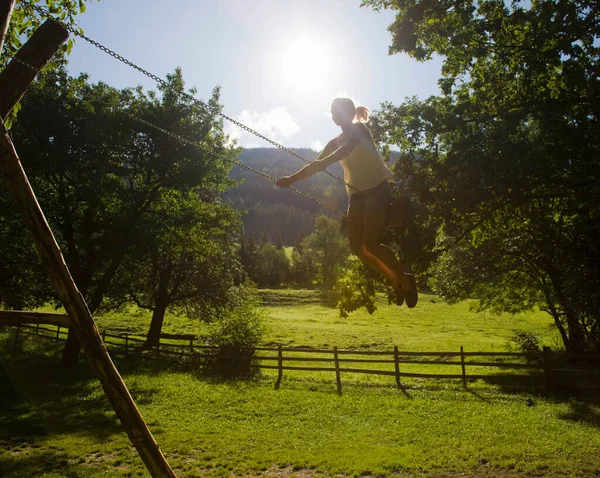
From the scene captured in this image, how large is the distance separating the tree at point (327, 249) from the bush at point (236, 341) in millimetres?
55049

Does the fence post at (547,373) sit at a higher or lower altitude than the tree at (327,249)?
lower

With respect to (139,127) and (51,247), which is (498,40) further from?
(139,127)

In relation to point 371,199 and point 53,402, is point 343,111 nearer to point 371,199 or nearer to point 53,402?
point 371,199

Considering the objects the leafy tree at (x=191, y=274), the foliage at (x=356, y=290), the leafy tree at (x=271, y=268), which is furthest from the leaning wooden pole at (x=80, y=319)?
the leafy tree at (x=271, y=268)

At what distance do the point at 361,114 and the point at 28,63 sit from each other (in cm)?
Result: 313

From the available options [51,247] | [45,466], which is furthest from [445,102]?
[45,466]

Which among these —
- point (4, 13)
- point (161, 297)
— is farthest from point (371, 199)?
point (161, 297)

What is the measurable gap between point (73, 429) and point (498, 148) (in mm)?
12325

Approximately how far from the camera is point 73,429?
452 inches

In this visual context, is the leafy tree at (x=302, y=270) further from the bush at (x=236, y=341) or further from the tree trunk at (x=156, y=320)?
the bush at (x=236, y=341)

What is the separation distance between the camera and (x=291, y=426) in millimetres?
12102

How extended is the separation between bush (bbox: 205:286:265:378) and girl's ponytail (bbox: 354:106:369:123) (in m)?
15.9

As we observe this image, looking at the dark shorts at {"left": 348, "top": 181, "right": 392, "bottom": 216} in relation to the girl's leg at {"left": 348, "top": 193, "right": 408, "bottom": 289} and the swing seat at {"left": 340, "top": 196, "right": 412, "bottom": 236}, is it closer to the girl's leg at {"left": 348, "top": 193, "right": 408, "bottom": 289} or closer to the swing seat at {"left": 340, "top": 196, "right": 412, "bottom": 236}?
the girl's leg at {"left": 348, "top": 193, "right": 408, "bottom": 289}

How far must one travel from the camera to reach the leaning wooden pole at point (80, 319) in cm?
250
